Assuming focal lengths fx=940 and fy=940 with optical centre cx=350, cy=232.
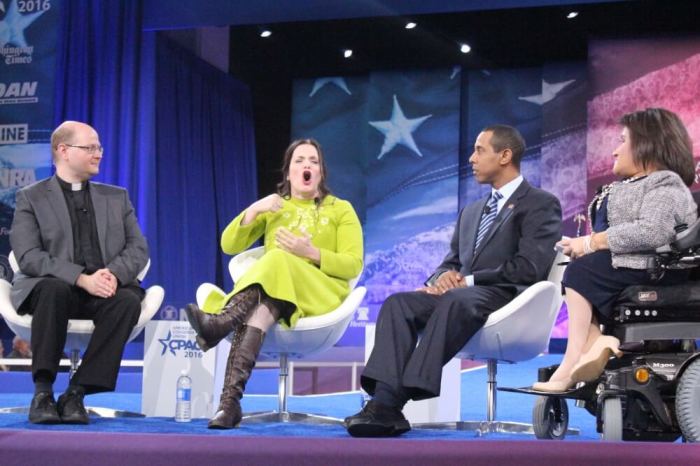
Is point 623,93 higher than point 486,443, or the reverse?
point 623,93

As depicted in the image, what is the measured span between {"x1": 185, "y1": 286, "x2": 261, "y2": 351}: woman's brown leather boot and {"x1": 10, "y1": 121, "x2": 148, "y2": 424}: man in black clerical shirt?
49 cm

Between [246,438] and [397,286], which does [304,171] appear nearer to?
[246,438]

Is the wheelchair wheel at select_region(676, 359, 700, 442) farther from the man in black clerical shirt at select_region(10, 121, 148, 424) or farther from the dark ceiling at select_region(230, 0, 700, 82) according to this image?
the dark ceiling at select_region(230, 0, 700, 82)

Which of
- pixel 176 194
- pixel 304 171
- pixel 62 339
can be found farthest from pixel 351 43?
pixel 62 339

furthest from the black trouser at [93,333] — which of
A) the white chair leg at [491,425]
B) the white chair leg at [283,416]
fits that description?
the white chair leg at [491,425]

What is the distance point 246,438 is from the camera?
2.25 meters

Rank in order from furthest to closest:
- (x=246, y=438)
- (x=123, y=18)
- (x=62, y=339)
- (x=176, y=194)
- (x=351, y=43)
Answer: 1. (x=351, y=43)
2. (x=176, y=194)
3. (x=123, y=18)
4. (x=62, y=339)
5. (x=246, y=438)

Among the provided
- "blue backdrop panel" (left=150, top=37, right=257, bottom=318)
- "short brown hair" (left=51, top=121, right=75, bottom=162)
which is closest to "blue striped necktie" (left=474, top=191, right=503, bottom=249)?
"short brown hair" (left=51, top=121, right=75, bottom=162)

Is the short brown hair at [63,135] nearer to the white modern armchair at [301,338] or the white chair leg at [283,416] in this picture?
the white modern armchair at [301,338]

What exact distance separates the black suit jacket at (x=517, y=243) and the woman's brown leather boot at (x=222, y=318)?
2.57 ft

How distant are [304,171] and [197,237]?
5.89 meters

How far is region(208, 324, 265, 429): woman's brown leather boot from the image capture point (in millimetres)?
3445

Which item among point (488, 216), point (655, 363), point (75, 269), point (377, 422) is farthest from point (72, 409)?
point (655, 363)

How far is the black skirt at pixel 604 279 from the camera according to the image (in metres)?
3.07
